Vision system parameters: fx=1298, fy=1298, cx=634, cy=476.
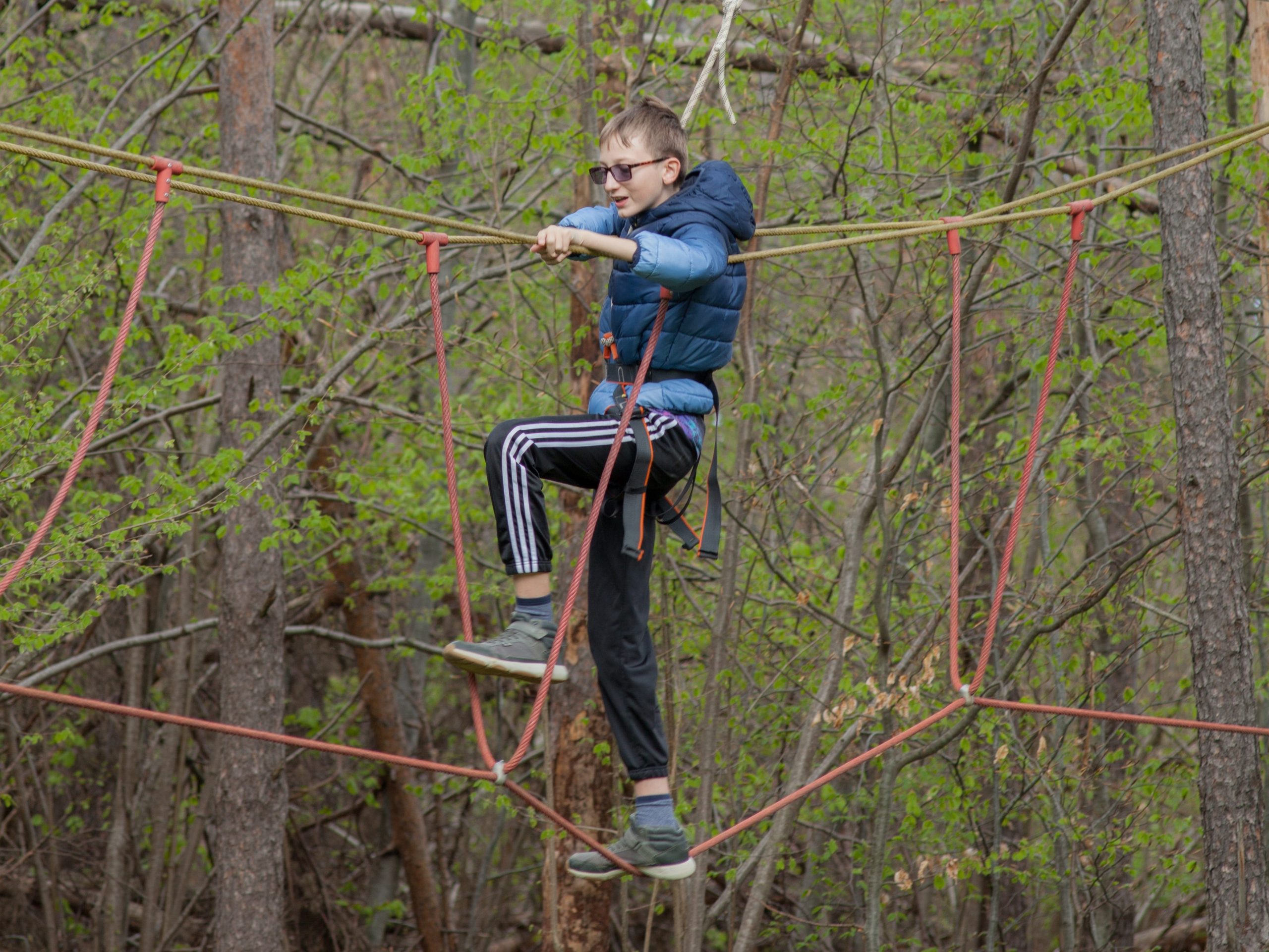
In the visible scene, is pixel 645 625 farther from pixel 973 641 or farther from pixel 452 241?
pixel 973 641

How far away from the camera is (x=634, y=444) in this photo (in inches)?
114

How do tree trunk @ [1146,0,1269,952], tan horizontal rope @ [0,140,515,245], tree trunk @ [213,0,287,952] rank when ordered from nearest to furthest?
tan horizontal rope @ [0,140,515,245]
tree trunk @ [1146,0,1269,952]
tree trunk @ [213,0,287,952]

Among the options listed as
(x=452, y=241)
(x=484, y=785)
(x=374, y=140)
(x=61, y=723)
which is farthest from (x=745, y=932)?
(x=374, y=140)

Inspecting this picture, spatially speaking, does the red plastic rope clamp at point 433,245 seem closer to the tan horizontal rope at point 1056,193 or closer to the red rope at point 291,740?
the tan horizontal rope at point 1056,193

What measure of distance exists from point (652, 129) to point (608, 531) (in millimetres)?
933

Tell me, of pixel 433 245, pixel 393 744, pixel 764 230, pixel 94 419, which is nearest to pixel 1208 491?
pixel 764 230

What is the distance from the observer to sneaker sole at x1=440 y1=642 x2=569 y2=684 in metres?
2.76

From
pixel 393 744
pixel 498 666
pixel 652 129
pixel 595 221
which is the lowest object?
pixel 393 744

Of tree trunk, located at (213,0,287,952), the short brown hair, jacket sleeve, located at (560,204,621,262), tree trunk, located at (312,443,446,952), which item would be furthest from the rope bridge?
tree trunk, located at (312,443,446,952)

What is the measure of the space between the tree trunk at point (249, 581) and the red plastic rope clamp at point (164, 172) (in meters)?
3.35

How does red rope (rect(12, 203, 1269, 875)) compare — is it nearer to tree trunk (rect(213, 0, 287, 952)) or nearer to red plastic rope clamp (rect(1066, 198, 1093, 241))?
red plastic rope clamp (rect(1066, 198, 1093, 241))

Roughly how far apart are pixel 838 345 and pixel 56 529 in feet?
13.3

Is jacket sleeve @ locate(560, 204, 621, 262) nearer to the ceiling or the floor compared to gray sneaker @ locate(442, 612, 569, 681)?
nearer to the ceiling

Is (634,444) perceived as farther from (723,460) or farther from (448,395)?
(723,460)
